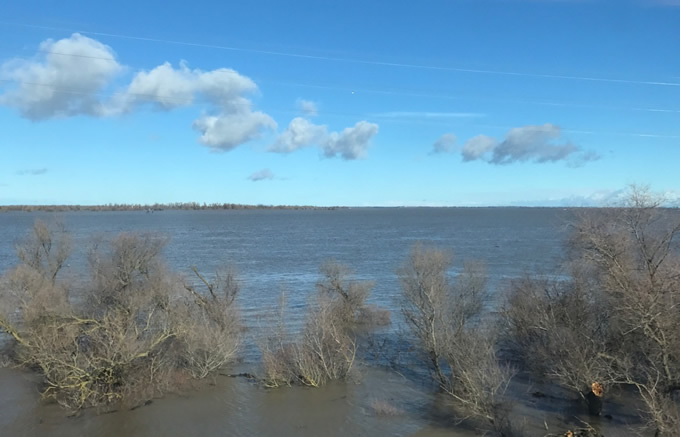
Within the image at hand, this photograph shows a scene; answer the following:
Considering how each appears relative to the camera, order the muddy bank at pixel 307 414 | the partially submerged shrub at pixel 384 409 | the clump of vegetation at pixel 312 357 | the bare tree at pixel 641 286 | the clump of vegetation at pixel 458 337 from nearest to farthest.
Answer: the bare tree at pixel 641 286 → the clump of vegetation at pixel 458 337 → the muddy bank at pixel 307 414 → the partially submerged shrub at pixel 384 409 → the clump of vegetation at pixel 312 357

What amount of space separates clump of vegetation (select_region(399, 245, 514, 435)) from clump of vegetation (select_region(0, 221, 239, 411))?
8.62 m

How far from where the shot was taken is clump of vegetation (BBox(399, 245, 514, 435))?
1772 centimetres

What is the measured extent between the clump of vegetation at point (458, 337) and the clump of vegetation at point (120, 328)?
862 centimetres

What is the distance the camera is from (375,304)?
1388 inches

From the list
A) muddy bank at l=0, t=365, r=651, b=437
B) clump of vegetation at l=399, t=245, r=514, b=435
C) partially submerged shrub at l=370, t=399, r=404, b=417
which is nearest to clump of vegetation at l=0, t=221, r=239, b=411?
muddy bank at l=0, t=365, r=651, b=437

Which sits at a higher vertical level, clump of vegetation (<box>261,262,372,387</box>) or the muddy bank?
clump of vegetation (<box>261,262,372,387</box>)

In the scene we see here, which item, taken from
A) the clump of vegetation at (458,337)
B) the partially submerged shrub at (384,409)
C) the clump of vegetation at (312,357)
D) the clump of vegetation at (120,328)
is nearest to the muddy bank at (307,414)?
the partially submerged shrub at (384,409)

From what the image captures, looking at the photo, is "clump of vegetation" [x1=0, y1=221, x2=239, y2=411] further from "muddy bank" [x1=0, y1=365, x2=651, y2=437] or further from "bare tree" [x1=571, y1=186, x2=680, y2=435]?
"bare tree" [x1=571, y1=186, x2=680, y2=435]

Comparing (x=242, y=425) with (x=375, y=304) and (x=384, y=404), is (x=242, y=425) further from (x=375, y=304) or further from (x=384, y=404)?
(x=375, y=304)

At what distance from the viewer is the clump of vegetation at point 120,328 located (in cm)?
1992

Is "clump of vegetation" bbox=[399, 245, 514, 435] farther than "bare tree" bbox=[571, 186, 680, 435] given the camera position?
Yes

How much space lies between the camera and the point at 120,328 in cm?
1994

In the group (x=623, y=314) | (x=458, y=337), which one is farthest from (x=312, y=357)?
(x=623, y=314)

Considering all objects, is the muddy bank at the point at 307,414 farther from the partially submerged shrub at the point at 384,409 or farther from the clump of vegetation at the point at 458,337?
the clump of vegetation at the point at 458,337
